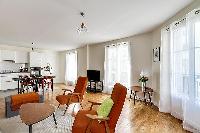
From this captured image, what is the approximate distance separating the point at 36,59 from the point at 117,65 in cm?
533

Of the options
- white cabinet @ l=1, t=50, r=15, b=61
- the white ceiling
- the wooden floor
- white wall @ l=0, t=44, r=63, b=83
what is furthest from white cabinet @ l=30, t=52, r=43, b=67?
the wooden floor

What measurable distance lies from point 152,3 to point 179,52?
4.98ft

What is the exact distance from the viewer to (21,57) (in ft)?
30.8

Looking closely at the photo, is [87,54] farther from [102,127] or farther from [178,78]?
[102,127]

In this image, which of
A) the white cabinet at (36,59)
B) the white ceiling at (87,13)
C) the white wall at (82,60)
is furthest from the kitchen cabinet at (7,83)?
the white ceiling at (87,13)

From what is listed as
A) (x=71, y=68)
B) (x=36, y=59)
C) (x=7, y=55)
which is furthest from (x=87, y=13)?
(x=71, y=68)

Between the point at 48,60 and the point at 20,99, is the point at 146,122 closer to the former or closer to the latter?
the point at 20,99

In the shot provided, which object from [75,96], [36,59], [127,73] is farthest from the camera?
[36,59]

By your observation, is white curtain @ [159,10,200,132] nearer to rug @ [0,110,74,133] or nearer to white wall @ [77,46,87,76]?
rug @ [0,110,74,133]

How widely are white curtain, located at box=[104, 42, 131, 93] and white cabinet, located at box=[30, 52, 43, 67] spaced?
4.60 meters

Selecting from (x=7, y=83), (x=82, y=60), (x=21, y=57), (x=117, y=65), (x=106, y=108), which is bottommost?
(x=7, y=83)

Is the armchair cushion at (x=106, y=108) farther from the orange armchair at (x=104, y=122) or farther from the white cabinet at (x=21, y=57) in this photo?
the white cabinet at (x=21, y=57)

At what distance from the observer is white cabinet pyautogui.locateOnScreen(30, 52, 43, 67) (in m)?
9.77

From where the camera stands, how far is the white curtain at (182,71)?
125 inches
